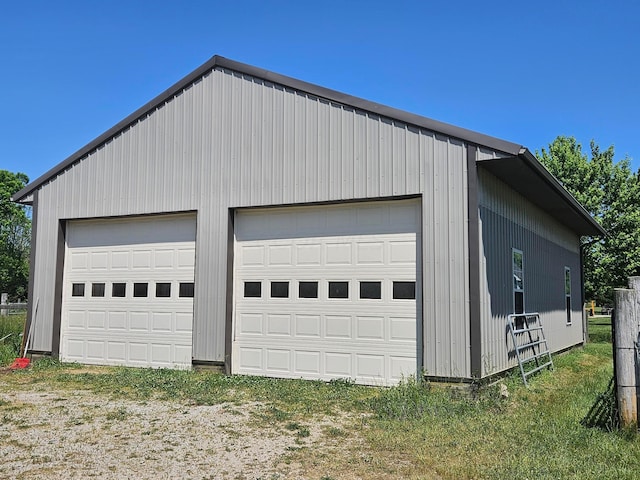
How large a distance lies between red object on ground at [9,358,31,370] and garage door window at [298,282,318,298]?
585 cm

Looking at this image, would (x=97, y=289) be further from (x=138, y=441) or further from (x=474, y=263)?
(x=474, y=263)

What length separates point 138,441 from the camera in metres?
5.74

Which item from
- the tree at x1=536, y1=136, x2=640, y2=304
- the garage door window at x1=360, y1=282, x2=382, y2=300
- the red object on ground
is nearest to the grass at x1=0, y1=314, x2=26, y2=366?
the red object on ground

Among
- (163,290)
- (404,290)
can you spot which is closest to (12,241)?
(163,290)

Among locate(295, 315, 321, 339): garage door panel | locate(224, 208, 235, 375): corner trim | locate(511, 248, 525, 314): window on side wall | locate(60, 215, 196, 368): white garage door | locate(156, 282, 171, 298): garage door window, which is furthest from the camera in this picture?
locate(156, 282, 171, 298): garage door window

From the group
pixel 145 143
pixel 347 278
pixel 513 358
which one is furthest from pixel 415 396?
pixel 145 143

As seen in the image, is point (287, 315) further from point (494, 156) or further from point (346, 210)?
point (494, 156)

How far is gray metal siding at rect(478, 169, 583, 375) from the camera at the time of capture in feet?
29.0

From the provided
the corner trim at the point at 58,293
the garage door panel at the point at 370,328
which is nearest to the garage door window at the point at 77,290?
the corner trim at the point at 58,293

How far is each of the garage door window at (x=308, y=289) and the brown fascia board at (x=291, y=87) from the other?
303 cm

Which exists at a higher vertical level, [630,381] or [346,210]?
[346,210]

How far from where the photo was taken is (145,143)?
1121cm

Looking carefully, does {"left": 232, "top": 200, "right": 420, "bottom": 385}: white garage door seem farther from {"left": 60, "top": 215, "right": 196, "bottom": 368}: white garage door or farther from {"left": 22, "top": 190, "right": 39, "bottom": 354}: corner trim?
{"left": 22, "top": 190, "right": 39, "bottom": 354}: corner trim

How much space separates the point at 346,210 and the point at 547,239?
6612 mm
